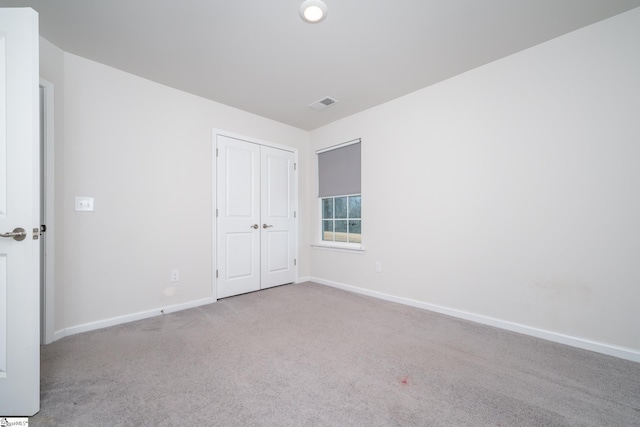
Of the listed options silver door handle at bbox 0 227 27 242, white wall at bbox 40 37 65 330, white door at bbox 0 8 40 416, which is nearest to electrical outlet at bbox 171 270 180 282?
white wall at bbox 40 37 65 330

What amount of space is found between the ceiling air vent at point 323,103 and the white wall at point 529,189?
74 centimetres

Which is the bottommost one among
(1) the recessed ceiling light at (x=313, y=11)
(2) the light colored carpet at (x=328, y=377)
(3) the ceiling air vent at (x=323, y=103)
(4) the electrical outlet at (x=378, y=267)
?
(2) the light colored carpet at (x=328, y=377)

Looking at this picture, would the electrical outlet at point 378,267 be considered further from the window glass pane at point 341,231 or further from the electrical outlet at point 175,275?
the electrical outlet at point 175,275

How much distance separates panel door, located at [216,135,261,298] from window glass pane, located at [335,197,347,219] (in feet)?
4.12

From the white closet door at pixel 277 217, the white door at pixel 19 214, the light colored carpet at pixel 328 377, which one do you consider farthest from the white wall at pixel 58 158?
the white closet door at pixel 277 217

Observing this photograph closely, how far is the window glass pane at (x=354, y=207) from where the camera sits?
393 cm

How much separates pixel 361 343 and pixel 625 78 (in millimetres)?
2870

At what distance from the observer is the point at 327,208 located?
14.5 feet

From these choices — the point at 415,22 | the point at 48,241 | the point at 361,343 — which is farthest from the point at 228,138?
the point at 361,343

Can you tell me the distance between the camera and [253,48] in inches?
92.4

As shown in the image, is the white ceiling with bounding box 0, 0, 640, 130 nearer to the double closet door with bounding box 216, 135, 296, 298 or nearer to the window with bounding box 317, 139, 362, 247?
the double closet door with bounding box 216, 135, 296, 298

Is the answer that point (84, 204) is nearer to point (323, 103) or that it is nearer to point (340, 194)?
point (323, 103)

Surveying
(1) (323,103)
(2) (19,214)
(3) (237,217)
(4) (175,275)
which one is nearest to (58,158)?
(2) (19,214)

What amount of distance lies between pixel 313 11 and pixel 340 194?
2476 millimetres
